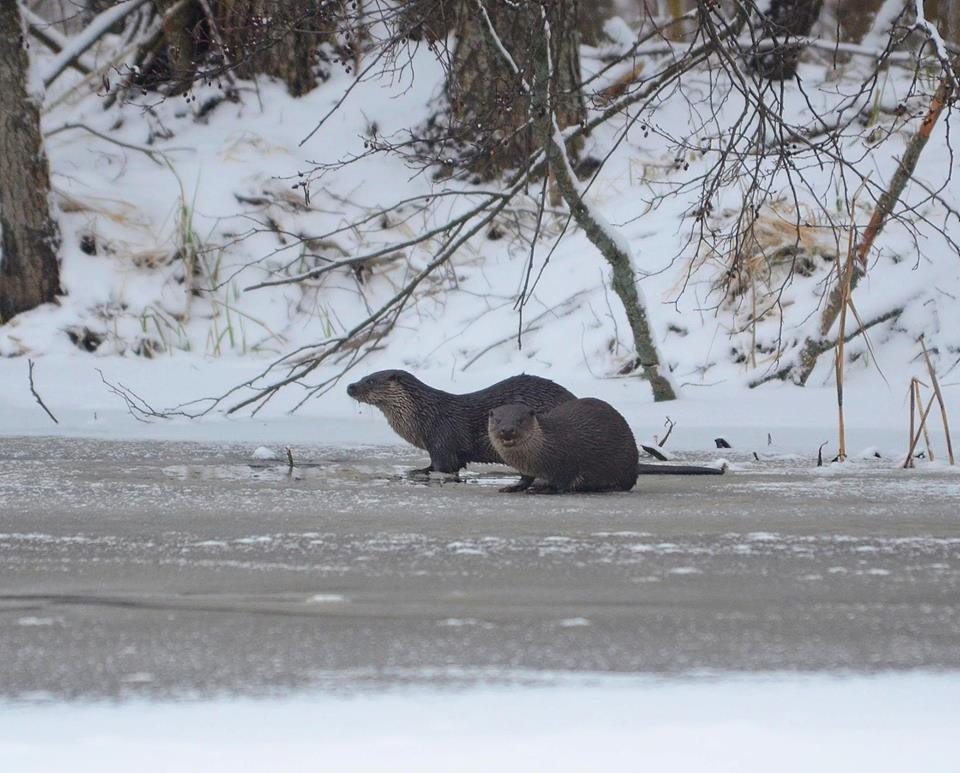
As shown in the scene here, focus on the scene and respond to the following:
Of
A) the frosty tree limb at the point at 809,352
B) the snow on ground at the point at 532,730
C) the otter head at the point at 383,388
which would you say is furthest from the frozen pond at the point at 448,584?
the frosty tree limb at the point at 809,352

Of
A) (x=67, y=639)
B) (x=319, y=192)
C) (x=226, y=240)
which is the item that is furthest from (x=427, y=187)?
(x=67, y=639)

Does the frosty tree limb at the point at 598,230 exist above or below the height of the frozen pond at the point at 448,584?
above

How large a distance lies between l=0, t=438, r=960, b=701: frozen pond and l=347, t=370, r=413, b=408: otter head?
30.0 inches

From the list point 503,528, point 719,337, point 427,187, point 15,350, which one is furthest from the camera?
point 427,187

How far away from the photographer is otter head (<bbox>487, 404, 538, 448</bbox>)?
13.8 feet

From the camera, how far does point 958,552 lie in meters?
2.99

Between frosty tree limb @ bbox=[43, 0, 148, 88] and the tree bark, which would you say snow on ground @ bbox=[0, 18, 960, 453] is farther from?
frosty tree limb @ bbox=[43, 0, 148, 88]

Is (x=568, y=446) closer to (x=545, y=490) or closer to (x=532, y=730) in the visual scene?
(x=545, y=490)

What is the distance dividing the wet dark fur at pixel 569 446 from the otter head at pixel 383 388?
84cm

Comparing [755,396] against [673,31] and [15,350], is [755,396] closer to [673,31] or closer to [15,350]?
[15,350]

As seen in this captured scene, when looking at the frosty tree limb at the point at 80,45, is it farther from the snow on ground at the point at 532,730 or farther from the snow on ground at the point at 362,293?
the snow on ground at the point at 532,730

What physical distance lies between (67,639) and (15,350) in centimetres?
730

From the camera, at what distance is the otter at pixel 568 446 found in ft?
14.0

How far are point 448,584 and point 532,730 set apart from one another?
0.91 meters
